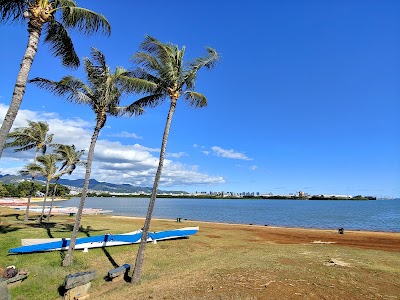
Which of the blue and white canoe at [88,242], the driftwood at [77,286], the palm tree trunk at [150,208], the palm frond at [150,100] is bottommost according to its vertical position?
the driftwood at [77,286]

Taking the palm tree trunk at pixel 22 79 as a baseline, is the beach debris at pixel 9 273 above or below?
below

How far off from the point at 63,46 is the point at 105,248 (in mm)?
12477

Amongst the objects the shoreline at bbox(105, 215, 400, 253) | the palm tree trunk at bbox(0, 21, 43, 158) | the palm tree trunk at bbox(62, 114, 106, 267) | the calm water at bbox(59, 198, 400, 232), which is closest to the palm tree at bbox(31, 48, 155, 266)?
the palm tree trunk at bbox(62, 114, 106, 267)

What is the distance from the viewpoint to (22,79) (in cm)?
791

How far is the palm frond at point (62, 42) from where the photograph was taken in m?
10.2

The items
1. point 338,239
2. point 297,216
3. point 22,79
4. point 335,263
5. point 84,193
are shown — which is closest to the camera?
point 22,79

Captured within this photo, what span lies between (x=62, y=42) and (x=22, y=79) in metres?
3.56

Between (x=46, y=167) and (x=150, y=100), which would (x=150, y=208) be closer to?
(x=150, y=100)

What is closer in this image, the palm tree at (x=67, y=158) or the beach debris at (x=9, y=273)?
the beach debris at (x=9, y=273)

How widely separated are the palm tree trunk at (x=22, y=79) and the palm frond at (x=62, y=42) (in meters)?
1.74

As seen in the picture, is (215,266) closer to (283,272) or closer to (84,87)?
(283,272)

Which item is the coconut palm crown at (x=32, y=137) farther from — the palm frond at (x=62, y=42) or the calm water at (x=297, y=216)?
the calm water at (x=297, y=216)

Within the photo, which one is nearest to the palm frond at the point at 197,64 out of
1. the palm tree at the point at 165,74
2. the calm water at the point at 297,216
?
the palm tree at the point at 165,74

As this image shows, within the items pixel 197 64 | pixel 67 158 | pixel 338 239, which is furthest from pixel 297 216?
pixel 197 64
